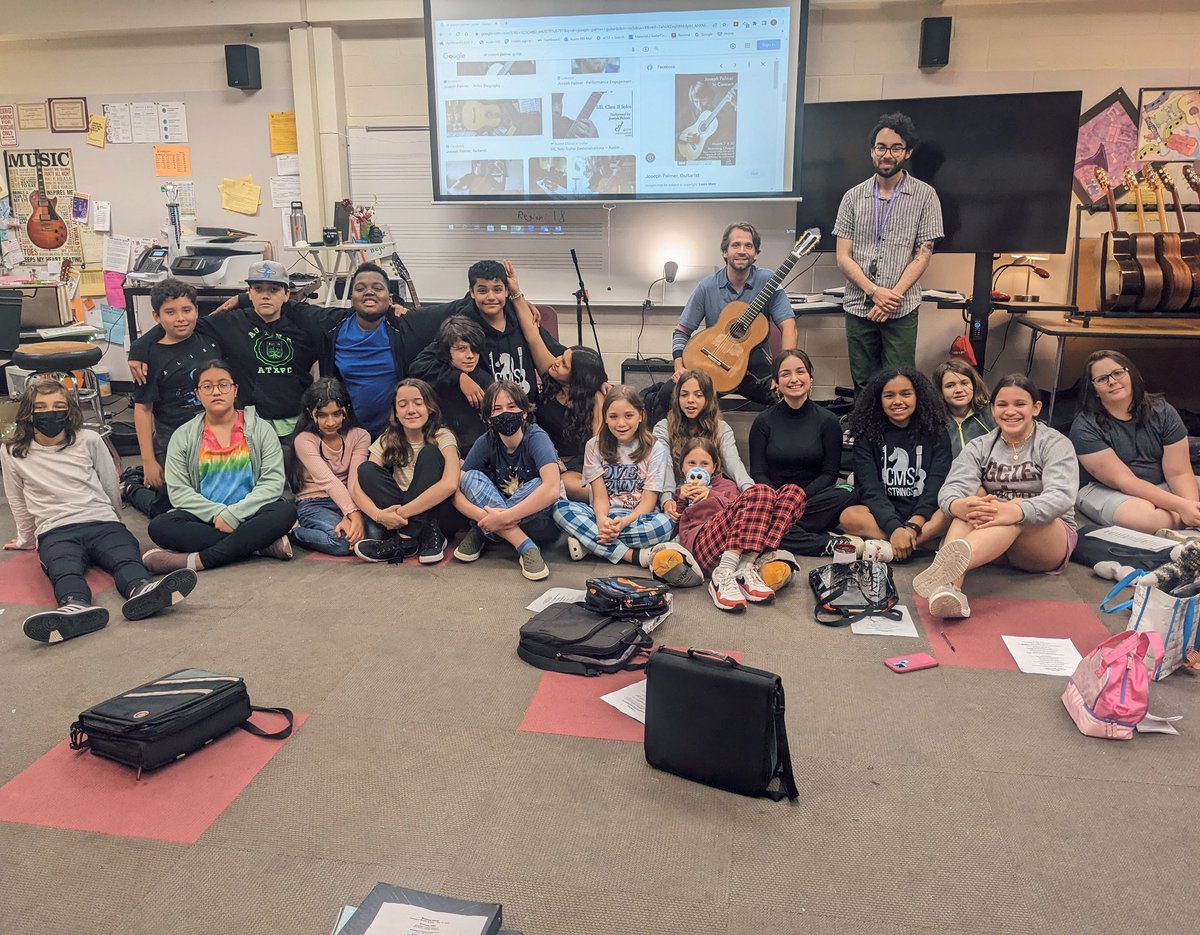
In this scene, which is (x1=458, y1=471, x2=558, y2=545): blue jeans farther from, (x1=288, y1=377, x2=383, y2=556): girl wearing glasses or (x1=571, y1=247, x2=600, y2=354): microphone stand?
(x1=571, y1=247, x2=600, y2=354): microphone stand

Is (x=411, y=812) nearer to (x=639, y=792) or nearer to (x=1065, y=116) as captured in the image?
(x=639, y=792)

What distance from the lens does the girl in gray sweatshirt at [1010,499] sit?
3098mm

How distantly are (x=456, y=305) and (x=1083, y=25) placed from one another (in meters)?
3.62

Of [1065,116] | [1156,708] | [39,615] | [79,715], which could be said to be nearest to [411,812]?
[79,715]

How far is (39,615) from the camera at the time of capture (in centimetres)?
290

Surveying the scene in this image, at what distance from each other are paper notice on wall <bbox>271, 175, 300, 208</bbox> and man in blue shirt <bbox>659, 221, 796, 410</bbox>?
2852 mm

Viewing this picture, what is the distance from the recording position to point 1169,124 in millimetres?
4910

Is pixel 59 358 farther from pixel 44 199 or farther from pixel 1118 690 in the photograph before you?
pixel 1118 690

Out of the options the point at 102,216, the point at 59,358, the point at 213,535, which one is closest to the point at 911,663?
the point at 213,535

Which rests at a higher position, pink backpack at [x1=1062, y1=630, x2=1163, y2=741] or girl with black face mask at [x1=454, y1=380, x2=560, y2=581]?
girl with black face mask at [x1=454, y1=380, x2=560, y2=581]

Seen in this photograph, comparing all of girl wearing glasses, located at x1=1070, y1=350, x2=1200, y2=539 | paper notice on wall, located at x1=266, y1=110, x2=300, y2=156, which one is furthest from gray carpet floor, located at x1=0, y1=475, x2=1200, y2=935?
paper notice on wall, located at x1=266, y1=110, x2=300, y2=156

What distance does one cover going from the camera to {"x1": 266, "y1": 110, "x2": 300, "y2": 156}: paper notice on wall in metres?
5.78

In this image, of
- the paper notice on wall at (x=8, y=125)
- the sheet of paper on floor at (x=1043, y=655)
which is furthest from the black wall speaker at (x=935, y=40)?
the paper notice on wall at (x=8, y=125)

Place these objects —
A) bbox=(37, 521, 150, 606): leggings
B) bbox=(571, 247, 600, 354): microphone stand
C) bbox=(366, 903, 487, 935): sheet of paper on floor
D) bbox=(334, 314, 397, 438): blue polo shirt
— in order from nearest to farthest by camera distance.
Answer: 1. bbox=(366, 903, 487, 935): sheet of paper on floor
2. bbox=(37, 521, 150, 606): leggings
3. bbox=(334, 314, 397, 438): blue polo shirt
4. bbox=(571, 247, 600, 354): microphone stand
